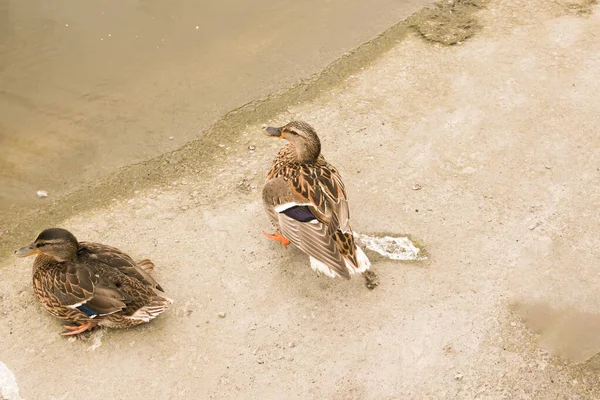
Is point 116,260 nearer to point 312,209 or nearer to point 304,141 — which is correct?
point 312,209

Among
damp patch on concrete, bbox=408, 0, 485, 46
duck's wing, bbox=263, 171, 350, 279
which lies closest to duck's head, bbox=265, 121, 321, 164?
duck's wing, bbox=263, 171, 350, 279

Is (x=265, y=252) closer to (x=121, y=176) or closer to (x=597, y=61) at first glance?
(x=121, y=176)

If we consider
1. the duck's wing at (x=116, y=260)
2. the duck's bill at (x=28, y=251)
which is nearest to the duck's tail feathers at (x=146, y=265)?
the duck's wing at (x=116, y=260)

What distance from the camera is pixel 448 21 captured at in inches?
245

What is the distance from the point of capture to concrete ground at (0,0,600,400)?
353 centimetres

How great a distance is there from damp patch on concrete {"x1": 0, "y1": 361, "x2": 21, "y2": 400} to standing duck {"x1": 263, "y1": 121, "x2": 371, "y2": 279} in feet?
6.05

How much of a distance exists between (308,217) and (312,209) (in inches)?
2.3

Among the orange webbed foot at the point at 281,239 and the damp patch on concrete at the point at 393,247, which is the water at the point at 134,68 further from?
the damp patch on concrete at the point at 393,247

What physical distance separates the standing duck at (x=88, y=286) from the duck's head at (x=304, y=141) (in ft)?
4.34

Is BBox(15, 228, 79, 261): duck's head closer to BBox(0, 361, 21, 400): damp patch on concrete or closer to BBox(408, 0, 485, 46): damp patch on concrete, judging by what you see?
BBox(0, 361, 21, 400): damp patch on concrete

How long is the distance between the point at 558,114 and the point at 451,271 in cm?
205

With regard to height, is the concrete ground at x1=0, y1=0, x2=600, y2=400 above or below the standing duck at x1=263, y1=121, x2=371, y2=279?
below

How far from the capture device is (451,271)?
4.04m

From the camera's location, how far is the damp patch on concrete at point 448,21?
237 inches
